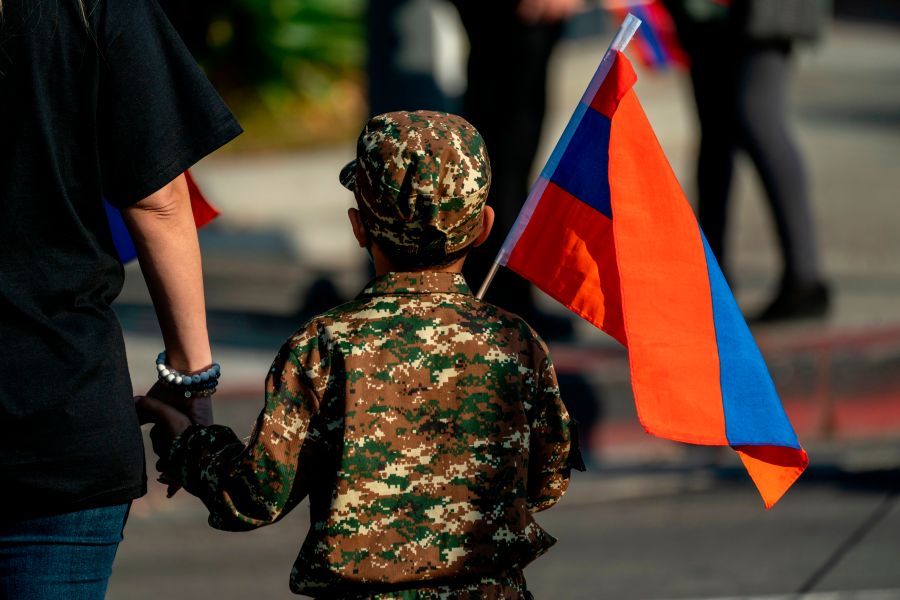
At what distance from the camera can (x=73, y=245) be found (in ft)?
6.93

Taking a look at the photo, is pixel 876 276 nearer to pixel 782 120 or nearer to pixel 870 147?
pixel 782 120

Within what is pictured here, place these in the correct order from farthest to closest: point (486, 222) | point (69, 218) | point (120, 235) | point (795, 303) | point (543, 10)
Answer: point (795, 303) → point (543, 10) → point (120, 235) → point (486, 222) → point (69, 218)

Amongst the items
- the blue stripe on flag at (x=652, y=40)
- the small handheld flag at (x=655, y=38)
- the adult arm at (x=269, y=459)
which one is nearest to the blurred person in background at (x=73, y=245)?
the adult arm at (x=269, y=459)

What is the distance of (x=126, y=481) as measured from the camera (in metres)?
2.15

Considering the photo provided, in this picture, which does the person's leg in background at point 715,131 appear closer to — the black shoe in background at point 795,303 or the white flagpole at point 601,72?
the black shoe in background at point 795,303

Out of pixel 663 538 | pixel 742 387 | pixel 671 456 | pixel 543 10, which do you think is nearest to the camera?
pixel 742 387

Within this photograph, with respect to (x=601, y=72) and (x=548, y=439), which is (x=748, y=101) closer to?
(x=601, y=72)

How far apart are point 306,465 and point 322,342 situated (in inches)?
7.3

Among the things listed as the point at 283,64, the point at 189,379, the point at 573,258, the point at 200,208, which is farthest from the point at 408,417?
the point at 283,64

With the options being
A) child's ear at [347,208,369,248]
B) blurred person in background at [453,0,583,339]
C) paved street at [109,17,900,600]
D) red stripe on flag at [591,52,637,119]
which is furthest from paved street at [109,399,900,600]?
child's ear at [347,208,369,248]

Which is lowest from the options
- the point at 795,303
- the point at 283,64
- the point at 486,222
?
the point at 283,64

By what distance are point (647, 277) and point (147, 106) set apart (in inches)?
36.1

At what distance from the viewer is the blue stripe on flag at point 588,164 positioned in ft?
8.79

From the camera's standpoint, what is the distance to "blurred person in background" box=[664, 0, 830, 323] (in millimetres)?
5633
